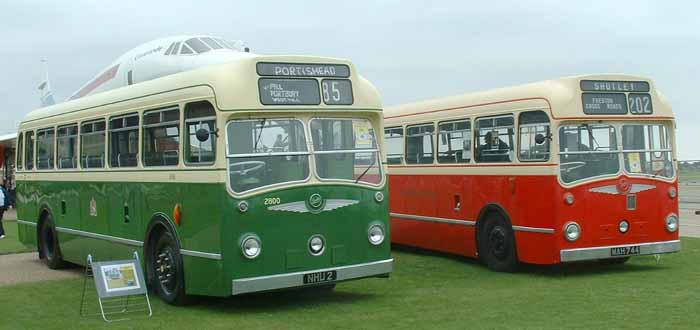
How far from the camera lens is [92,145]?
13.9 meters

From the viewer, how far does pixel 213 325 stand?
10.0 m

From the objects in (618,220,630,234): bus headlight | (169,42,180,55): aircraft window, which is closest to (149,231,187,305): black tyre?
(618,220,630,234): bus headlight

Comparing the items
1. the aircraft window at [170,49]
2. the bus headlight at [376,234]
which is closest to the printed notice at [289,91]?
the bus headlight at [376,234]

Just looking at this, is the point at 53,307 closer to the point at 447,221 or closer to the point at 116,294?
the point at 116,294

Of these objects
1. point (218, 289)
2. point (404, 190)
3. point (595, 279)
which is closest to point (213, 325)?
point (218, 289)

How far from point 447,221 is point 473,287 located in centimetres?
333

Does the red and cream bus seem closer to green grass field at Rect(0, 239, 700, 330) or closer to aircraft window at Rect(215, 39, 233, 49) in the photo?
green grass field at Rect(0, 239, 700, 330)

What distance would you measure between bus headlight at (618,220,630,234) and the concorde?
1204cm

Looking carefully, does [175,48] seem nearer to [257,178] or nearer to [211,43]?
[211,43]

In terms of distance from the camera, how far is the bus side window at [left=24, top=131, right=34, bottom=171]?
17.1 metres

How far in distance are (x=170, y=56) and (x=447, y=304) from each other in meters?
15.9

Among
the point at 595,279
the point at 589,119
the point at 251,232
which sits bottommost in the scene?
the point at 595,279

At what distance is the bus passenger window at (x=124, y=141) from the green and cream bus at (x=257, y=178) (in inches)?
1.6

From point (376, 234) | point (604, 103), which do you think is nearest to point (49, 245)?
point (376, 234)
